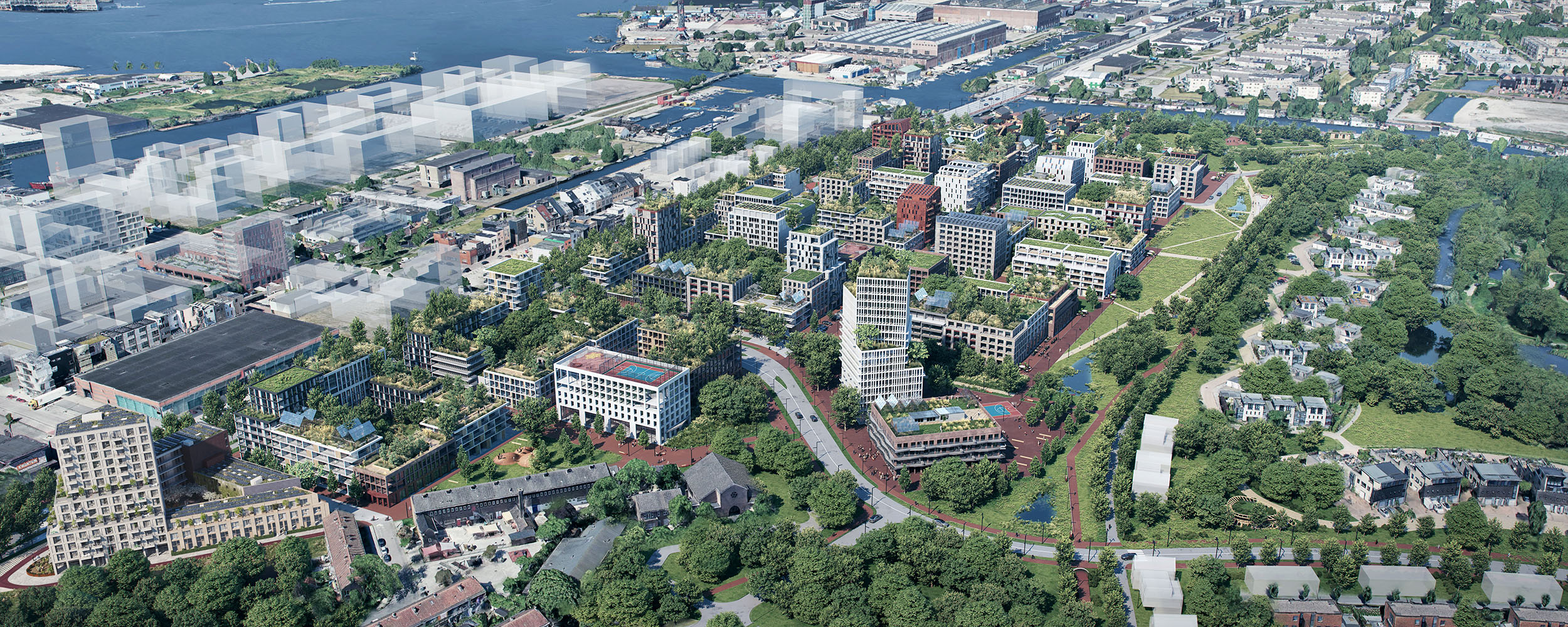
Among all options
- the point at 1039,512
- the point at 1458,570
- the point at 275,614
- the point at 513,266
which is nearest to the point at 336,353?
the point at 513,266

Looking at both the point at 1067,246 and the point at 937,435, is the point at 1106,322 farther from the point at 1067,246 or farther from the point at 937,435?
the point at 937,435

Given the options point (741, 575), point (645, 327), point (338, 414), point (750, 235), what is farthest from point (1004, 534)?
point (750, 235)

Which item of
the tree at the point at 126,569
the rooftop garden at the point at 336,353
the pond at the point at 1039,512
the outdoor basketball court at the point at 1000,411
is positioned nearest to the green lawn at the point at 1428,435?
the outdoor basketball court at the point at 1000,411

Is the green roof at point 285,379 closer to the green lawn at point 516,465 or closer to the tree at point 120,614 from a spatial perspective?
the green lawn at point 516,465

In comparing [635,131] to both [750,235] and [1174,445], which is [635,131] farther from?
[1174,445]

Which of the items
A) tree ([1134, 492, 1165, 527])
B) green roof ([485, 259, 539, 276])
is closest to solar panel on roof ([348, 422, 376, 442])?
green roof ([485, 259, 539, 276])

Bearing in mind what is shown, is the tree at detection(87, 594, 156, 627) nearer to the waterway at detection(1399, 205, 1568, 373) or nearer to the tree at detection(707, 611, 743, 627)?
the tree at detection(707, 611, 743, 627)
